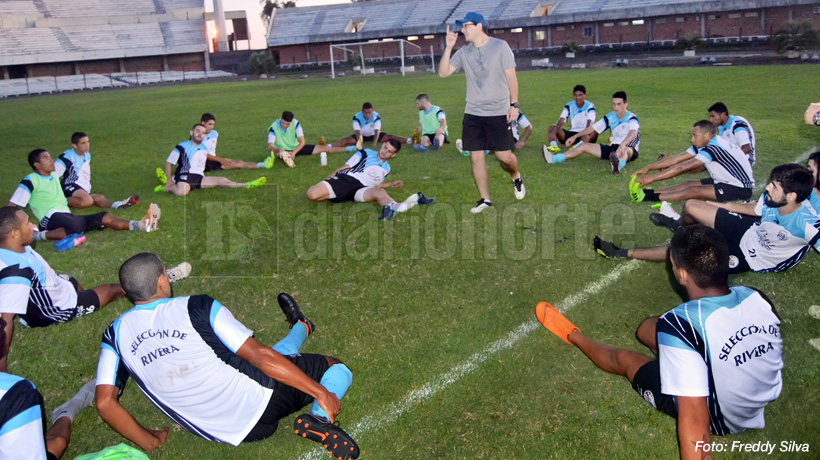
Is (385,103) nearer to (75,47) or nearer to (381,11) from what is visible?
(381,11)

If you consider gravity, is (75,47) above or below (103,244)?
above

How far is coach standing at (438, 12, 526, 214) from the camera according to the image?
8062 mm

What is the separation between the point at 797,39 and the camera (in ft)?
110

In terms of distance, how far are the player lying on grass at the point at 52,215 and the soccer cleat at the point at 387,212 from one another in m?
3.60

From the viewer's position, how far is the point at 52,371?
215 inches

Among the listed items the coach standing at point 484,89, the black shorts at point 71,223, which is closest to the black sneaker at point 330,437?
the coach standing at point 484,89

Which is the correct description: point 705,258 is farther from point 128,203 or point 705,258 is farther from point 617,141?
point 128,203

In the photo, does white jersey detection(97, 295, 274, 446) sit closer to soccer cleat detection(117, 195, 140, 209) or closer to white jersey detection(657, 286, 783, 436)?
white jersey detection(657, 286, 783, 436)

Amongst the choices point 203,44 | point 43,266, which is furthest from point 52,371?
point 203,44

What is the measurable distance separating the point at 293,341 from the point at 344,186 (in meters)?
4.62

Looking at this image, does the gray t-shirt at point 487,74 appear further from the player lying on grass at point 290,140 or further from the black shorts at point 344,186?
the player lying on grass at point 290,140

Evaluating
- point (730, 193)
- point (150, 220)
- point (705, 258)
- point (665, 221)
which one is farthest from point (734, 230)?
point (150, 220)

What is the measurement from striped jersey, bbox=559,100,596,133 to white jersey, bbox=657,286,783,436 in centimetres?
1060

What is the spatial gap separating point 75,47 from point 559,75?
2400 inches
